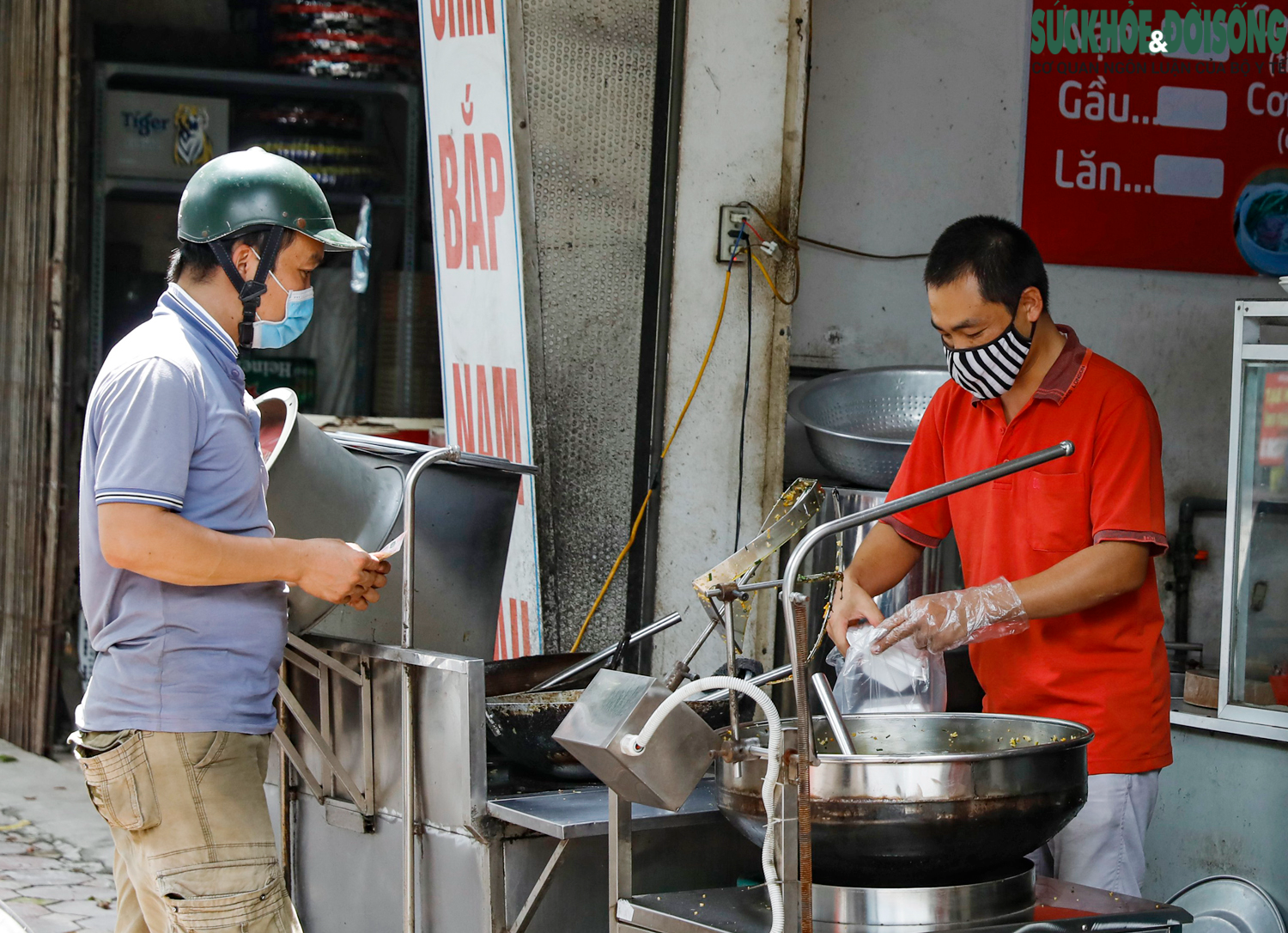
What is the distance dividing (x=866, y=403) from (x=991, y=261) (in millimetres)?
1757

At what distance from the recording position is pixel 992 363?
253cm

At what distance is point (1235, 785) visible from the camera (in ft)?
12.6

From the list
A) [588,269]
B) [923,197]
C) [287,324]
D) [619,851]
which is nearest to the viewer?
[619,851]

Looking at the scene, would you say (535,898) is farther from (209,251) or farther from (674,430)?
(674,430)

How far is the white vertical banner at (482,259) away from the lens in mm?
4020

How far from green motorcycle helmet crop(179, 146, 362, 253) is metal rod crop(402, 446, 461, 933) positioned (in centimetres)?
54

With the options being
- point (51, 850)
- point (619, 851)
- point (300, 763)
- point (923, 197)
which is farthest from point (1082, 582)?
point (51, 850)

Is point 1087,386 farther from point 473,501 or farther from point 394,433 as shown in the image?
point 394,433

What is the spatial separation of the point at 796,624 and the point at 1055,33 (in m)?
3.88

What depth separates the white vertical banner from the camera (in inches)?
158

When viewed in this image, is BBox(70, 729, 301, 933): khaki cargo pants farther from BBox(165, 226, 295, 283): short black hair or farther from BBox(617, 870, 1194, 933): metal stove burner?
BBox(165, 226, 295, 283): short black hair

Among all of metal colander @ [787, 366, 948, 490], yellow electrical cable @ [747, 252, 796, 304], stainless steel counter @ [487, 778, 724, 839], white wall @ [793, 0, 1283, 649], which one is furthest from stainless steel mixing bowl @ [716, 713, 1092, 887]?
white wall @ [793, 0, 1283, 649]

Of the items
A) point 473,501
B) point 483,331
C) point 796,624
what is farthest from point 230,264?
point 483,331

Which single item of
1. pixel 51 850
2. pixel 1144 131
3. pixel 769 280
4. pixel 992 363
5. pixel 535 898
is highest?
pixel 1144 131
